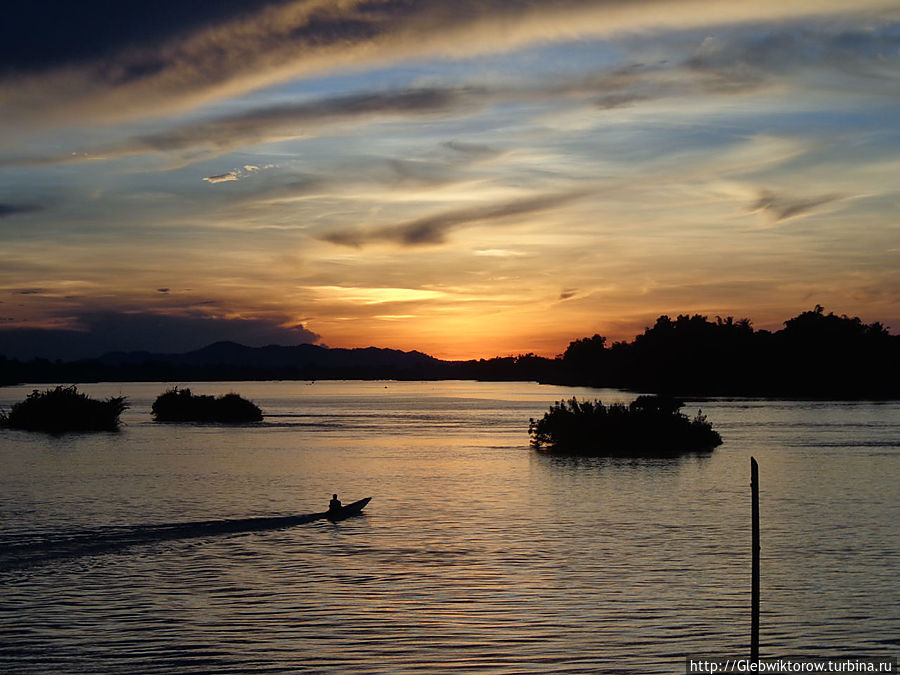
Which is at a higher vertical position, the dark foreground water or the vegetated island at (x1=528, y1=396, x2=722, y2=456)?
the vegetated island at (x1=528, y1=396, x2=722, y2=456)

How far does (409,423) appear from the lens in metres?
117

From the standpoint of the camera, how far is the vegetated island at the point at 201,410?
113562mm

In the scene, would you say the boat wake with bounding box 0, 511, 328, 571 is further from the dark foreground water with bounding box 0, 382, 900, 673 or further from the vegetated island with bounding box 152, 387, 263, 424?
the vegetated island with bounding box 152, 387, 263, 424

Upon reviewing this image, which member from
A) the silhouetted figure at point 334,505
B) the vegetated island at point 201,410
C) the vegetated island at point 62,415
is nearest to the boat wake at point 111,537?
the silhouetted figure at point 334,505

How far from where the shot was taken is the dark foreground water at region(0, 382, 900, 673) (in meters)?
18.1

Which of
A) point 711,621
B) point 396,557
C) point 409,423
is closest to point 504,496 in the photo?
point 396,557

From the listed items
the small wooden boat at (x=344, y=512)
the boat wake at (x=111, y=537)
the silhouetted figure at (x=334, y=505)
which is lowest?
the boat wake at (x=111, y=537)

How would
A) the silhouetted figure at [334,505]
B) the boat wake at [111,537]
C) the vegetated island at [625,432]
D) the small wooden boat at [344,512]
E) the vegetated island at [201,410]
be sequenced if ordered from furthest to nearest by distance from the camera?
1. the vegetated island at [201,410]
2. the vegetated island at [625,432]
3. the small wooden boat at [344,512]
4. the silhouetted figure at [334,505]
5. the boat wake at [111,537]

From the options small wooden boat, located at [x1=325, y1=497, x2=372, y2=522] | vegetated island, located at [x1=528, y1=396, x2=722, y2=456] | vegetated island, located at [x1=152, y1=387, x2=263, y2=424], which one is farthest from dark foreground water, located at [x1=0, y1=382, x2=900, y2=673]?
vegetated island, located at [x1=152, y1=387, x2=263, y2=424]

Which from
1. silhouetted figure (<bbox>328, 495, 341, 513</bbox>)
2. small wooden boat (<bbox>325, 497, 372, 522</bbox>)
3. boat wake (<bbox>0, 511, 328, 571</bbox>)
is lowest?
boat wake (<bbox>0, 511, 328, 571</bbox>)

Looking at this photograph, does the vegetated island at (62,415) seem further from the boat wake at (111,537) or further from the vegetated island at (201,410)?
the boat wake at (111,537)

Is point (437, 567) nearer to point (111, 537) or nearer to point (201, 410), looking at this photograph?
point (111, 537)

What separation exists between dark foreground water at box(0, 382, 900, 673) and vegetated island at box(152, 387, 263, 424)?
5574cm

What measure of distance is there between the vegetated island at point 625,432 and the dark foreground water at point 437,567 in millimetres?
12096
